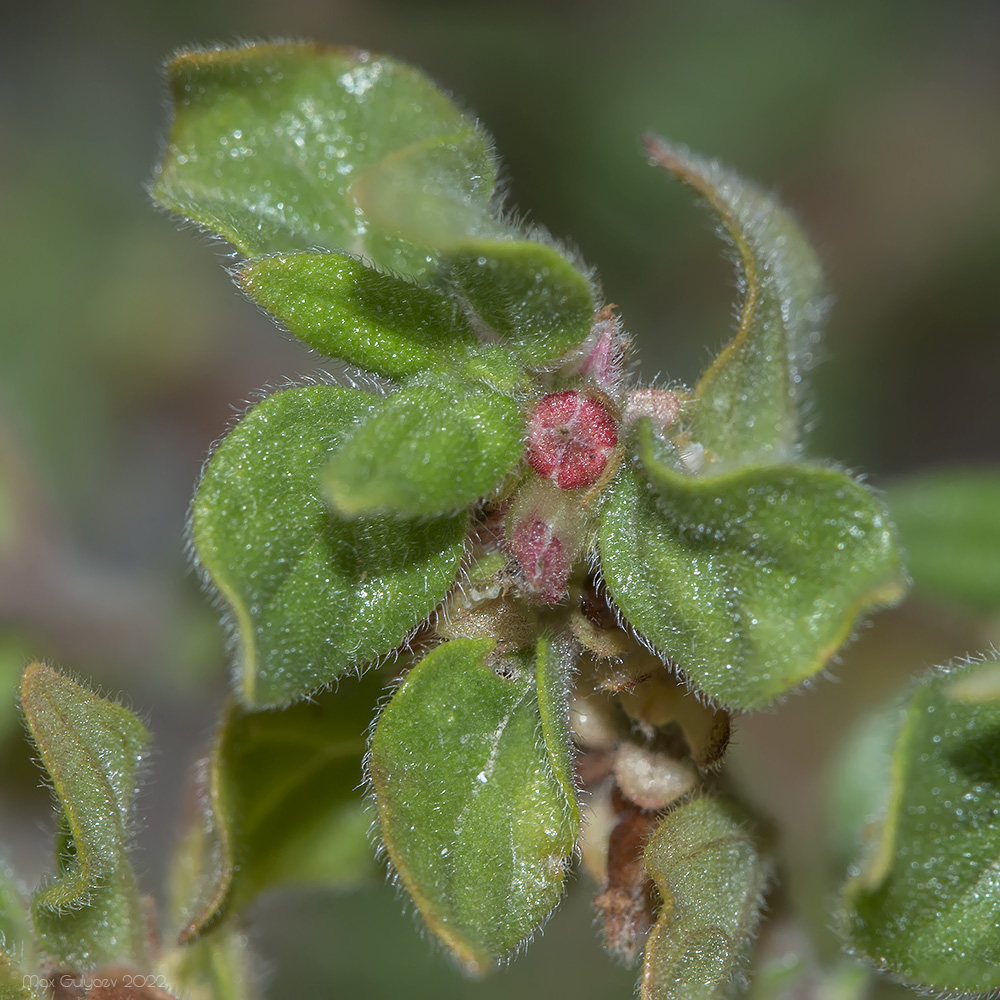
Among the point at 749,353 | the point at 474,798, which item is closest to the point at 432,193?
the point at 749,353

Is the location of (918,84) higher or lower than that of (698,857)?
higher

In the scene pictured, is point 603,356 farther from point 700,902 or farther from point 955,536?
point 955,536

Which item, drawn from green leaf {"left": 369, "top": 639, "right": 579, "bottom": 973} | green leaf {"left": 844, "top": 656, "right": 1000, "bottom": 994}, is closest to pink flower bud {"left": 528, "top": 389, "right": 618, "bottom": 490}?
green leaf {"left": 369, "top": 639, "right": 579, "bottom": 973}

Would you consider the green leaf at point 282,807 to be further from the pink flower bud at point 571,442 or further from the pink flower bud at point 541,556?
the pink flower bud at point 571,442

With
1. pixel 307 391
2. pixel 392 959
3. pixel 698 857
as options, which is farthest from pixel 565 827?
pixel 392 959

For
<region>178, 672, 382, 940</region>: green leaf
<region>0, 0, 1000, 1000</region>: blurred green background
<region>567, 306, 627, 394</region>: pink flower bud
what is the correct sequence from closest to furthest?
<region>567, 306, 627, 394</region>: pink flower bud → <region>178, 672, 382, 940</region>: green leaf → <region>0, 0, 1000, 1000</region>: blurred green background

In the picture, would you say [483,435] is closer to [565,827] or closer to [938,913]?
[565,827]

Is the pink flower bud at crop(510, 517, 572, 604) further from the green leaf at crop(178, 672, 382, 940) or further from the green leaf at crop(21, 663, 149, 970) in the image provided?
the green leaf at crop(21, 663, 149, 970)
